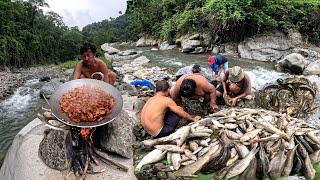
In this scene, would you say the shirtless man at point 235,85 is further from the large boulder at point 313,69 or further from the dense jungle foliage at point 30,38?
the dense jungle foliage at point 30,38

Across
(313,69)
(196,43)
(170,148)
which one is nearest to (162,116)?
(170,148)

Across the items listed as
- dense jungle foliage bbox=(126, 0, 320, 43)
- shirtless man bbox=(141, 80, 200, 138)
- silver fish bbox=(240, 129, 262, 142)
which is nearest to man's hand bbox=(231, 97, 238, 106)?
shirtless man bbox=(141, 80, 200, 138)

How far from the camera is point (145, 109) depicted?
6.20 meters

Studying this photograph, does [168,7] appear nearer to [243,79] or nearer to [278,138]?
[243,79]

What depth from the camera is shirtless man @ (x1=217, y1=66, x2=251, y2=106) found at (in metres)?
7.56

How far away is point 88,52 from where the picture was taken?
266 inches

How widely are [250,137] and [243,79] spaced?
2410 mm

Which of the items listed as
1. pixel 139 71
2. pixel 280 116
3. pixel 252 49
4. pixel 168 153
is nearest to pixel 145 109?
pixel 168 153

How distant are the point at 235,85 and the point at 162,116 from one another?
86.0 inches

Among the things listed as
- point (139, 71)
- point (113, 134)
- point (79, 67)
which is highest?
point (79, 67)

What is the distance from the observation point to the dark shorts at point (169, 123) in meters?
6.06

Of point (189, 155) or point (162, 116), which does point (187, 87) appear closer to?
point (162, 116)

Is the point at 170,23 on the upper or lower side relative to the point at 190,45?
upper

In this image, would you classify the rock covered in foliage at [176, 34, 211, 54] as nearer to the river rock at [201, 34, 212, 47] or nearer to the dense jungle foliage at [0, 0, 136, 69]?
the river rock at [201, 34, 212, 47]
